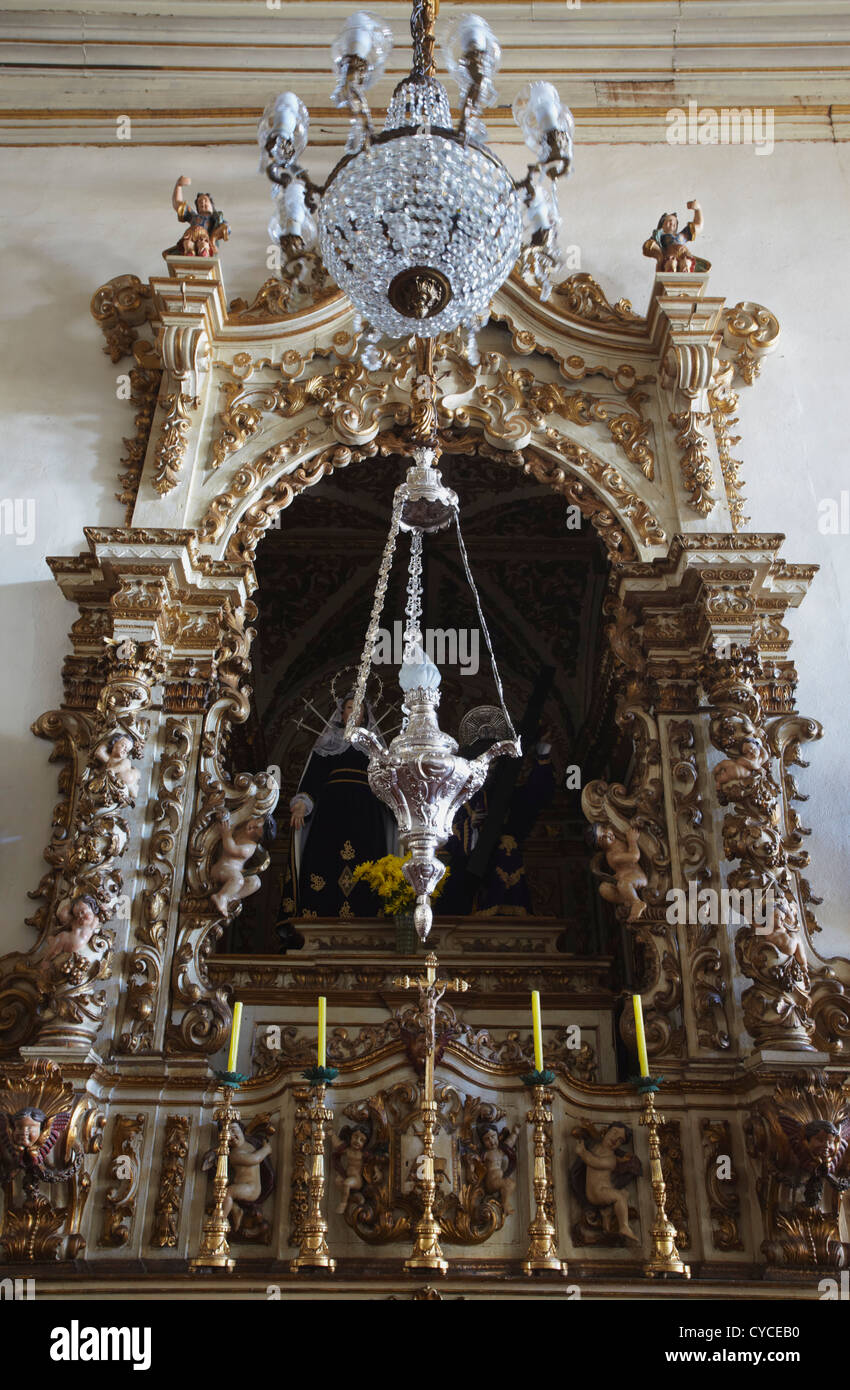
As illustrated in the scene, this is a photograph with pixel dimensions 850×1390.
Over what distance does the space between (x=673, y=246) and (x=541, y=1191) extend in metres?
4.30

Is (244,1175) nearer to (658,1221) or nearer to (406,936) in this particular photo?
(658,1221)

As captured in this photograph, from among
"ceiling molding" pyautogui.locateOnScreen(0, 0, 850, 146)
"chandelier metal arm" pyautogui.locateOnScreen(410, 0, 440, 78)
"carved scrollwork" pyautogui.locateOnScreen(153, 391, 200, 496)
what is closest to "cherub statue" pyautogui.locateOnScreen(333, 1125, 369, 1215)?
"carved scrollwork" pyautogui.locateOnScreen(153, 391, 200, 496)

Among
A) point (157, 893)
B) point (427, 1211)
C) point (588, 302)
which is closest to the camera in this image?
point (427, 1211)

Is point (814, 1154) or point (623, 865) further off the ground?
point (623, 865)

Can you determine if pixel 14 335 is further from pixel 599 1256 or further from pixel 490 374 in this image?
pixel 599 1256

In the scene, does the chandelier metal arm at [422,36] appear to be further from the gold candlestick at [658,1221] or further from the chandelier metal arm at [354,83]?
the gold candlestick at [658,1221]

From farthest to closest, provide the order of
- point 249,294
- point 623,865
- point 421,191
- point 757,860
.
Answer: point 249,294 < point 623,865 < point 757,860 < point 421,191

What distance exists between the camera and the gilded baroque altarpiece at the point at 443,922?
3861 mm

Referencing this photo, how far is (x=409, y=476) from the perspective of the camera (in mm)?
4406

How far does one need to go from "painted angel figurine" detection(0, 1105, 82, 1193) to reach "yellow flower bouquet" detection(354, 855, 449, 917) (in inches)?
78.0

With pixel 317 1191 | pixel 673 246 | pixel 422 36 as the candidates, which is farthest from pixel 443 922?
pixel 422 36

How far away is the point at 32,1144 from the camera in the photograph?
145 inches

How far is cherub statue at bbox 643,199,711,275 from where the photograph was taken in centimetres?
552
